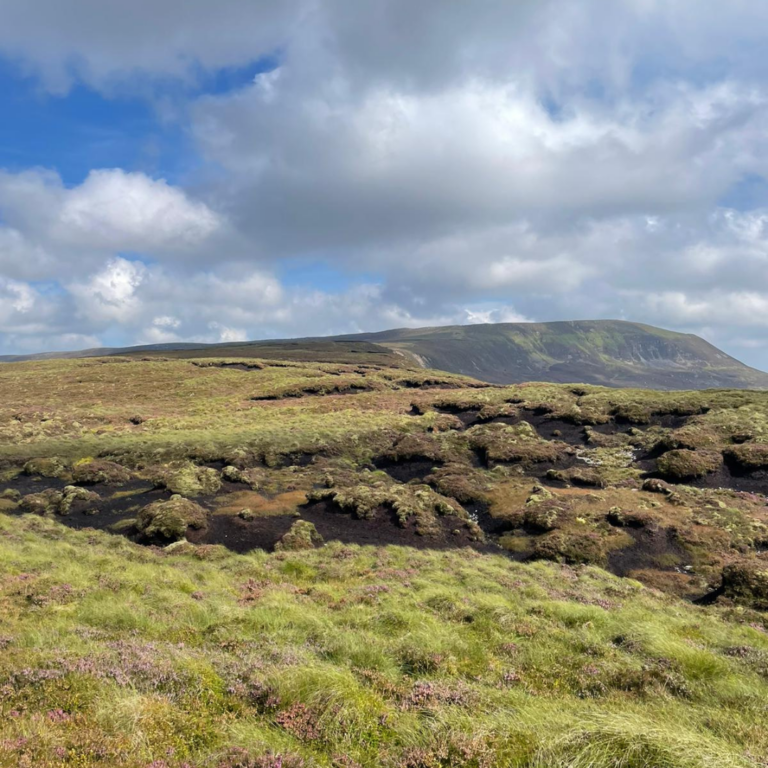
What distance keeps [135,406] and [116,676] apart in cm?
6481

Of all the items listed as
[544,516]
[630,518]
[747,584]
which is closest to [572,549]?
[544,516]

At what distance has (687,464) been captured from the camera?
30.2 m

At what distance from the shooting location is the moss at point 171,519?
2169 centimetres

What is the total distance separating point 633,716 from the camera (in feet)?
19.7

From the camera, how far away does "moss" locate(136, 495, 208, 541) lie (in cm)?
2169

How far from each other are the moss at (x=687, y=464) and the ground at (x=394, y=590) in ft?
0.78

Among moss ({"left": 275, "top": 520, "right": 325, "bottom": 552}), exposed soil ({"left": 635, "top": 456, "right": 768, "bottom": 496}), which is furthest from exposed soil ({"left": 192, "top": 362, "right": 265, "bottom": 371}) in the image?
exposed soil ({"left": 635, "top": 456, "right": 768, "bottom": 496})

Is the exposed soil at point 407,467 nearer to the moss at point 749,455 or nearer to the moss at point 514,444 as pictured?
the moss at point 514,444

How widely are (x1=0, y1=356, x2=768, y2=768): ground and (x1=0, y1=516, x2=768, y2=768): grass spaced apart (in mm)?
46

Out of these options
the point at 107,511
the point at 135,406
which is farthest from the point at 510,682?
the point at 135,406

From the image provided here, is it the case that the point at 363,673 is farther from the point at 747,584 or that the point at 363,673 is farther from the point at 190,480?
the point at 190,480

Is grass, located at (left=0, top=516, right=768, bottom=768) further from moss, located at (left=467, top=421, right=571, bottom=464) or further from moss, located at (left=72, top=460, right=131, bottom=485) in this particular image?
moss, located at (left=467, top=421, right=571, bottom=464)

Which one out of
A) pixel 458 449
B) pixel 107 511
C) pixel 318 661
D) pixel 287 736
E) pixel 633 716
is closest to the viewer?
pixel 287 736

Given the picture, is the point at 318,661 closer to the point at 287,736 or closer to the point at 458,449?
the point at 287,736
